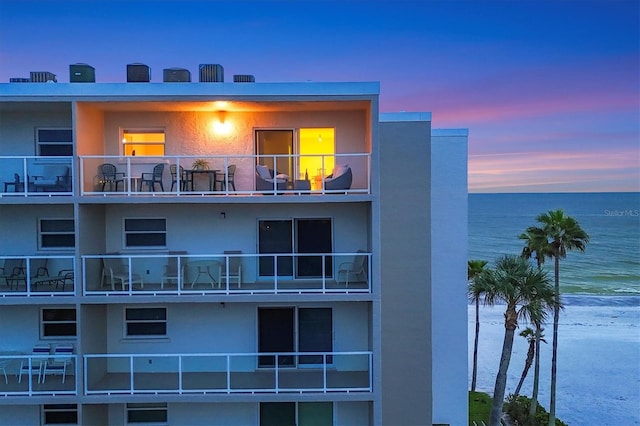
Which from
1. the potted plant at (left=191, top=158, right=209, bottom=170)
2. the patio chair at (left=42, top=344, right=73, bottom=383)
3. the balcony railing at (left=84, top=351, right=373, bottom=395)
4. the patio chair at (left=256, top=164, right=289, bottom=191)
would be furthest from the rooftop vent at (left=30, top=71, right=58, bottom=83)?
the balcony railing at (left=84, top=351, right=373, bottom=395)

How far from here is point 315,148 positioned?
42.1 feet

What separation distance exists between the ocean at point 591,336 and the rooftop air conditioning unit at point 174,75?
20.5 metres

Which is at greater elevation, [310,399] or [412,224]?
[412,224]

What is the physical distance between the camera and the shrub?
19.0 m

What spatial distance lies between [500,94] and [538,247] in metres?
10.7

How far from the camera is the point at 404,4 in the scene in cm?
1883

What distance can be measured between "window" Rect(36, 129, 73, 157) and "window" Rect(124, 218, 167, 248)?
246 cm

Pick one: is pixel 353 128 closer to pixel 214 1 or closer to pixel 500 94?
A: pixel 214 1

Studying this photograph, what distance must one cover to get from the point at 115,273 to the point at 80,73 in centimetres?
494

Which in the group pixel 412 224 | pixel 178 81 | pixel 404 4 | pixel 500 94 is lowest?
pixel 412 224

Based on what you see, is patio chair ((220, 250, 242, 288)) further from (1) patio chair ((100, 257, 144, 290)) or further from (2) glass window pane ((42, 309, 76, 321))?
(2) glass window pane ((42, 309, 76, 321))

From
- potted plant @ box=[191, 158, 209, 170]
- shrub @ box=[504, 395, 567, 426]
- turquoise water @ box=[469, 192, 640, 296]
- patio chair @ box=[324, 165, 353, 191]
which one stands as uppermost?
potted plant @ box=[191, 158, 209, 170]

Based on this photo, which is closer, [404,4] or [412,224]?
[412,224]

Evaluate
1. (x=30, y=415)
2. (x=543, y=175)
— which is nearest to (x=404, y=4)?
(x=30, y=415)
